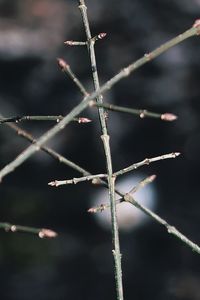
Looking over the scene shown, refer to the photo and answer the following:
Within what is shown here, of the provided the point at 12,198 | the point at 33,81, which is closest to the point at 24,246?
the point at 12,198

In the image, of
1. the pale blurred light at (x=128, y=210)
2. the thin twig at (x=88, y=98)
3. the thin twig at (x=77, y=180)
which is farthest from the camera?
the pale blurred light at (x=128, y=210)

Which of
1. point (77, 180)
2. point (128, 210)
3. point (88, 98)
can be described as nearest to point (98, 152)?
point (128, 210)

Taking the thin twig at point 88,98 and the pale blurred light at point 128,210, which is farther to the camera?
the pale blurred light at point 128,210

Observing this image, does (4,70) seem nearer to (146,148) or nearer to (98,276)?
(146,148)

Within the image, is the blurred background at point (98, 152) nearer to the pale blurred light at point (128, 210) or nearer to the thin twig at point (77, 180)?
the pale blurred light at point (128, 210)

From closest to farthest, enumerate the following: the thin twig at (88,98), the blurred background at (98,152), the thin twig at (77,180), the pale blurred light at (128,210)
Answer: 1. the thin twig at (88,98)
2. the thin twig at (77,180)
3. the blurred background at (98,152)
4. the pale blurred light at (128,210)

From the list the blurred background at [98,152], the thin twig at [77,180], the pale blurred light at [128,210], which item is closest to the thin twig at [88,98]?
the thin twig at [77,180]

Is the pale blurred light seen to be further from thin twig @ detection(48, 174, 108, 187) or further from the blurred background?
thin twig @ detection(48, 174, 108, 187)

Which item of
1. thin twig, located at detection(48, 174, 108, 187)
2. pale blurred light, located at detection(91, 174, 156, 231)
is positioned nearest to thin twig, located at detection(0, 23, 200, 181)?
thin twig, located at detection(48, 174, 108, 187)
